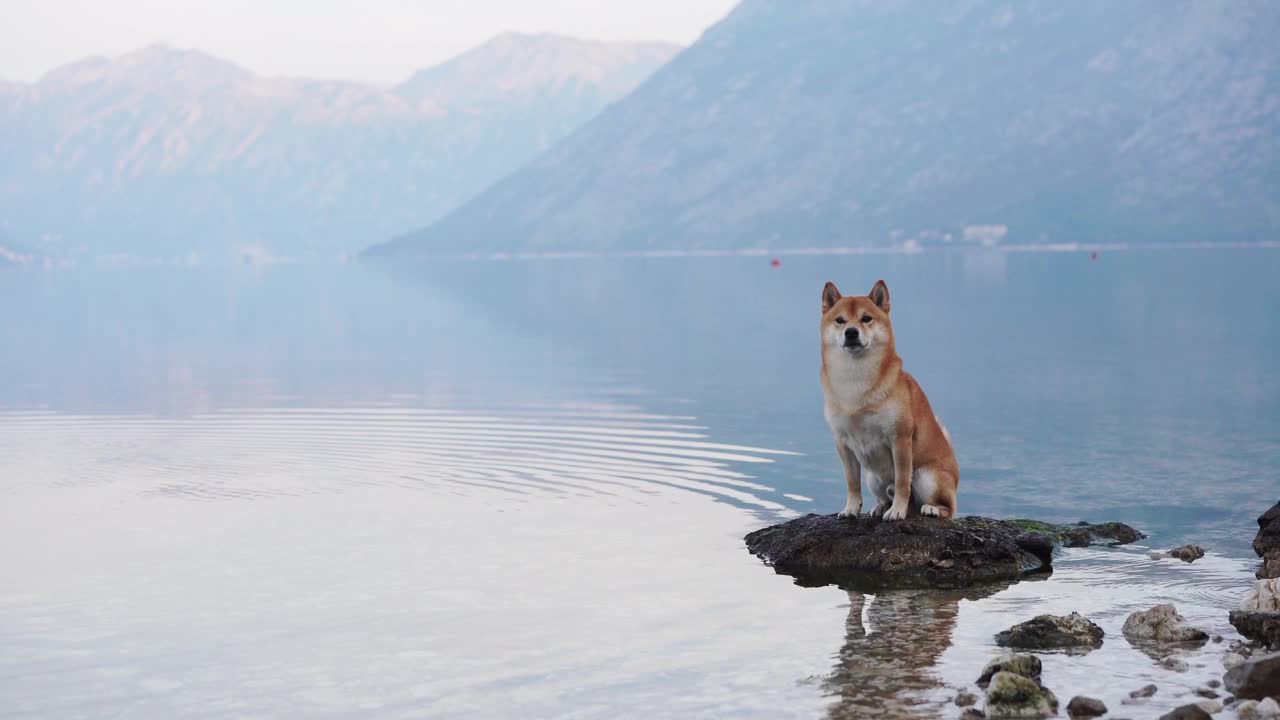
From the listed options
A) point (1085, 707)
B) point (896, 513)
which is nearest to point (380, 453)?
point (896, 513)

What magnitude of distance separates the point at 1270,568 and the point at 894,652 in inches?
225

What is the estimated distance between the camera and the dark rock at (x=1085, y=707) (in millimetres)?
13062

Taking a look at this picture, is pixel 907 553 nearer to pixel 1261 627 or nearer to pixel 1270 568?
pixel 1270 568

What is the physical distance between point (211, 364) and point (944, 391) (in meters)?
30.0

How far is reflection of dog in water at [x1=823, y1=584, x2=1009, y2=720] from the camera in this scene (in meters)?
13.7

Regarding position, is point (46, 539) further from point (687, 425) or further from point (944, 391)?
point (944, 391)

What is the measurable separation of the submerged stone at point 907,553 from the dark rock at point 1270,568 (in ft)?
8.18

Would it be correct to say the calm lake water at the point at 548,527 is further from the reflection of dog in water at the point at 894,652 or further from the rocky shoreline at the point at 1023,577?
the rocky shoreline at the point at 1023,577

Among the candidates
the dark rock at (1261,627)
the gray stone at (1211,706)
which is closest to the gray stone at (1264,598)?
the dark rock at (1261,627)

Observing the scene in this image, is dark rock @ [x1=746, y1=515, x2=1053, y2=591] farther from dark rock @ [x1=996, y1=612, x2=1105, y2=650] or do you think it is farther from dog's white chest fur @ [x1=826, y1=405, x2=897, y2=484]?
dark rock @ [x1=996, y1=612, x2=1105, y2=650]

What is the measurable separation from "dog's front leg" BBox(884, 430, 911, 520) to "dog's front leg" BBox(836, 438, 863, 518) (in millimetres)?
395

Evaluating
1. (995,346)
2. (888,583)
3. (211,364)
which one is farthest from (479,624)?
(995,346)

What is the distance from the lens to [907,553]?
18.6 meters

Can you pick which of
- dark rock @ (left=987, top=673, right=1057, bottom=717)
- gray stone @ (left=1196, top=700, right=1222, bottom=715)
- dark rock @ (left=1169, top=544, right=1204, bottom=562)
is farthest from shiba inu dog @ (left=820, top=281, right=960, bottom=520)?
gray stone @ (left=1196, top=700, right=1222, bottom=715)
